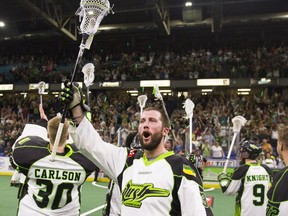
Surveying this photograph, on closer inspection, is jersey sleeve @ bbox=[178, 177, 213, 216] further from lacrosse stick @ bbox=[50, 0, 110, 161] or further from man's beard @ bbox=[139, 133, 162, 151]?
lacrosse stick @ bbox=[50, 0, 110, 161]

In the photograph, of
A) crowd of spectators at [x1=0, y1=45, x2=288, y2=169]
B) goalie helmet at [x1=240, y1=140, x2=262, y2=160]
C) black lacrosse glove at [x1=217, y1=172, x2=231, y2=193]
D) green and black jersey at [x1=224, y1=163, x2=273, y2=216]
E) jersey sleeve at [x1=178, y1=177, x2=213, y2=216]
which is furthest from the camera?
crowd of spectators at [x1=0, y1=45, x2=288, y2=169]

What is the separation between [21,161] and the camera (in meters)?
3.09

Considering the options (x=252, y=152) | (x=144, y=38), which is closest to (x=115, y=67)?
(x=144, y=38)

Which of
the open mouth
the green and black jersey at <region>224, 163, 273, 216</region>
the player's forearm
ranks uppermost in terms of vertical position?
the player's forearm

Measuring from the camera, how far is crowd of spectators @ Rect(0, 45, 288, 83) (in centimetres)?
2009

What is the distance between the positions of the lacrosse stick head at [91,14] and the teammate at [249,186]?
9.04ft

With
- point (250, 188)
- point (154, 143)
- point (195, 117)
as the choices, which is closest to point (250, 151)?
point (250, 188)

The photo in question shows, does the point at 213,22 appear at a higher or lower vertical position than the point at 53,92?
higher

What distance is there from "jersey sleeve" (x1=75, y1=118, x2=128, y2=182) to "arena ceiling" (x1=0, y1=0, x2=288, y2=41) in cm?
1600

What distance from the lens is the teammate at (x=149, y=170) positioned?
2396 millimetres

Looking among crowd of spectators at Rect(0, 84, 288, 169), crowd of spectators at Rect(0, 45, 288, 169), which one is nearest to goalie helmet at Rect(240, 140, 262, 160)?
crowd of spectators at Rect(0, 84, 288, 169)

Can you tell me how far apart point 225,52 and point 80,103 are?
20.5m

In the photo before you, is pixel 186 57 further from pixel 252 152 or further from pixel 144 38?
pixel 252 152

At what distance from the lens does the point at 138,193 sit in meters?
2.48
